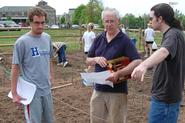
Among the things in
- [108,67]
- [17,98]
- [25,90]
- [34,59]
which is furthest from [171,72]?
[17,98]

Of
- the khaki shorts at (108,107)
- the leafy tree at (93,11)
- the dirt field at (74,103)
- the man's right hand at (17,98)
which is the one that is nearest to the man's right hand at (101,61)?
the khaki shorts at (108,107)

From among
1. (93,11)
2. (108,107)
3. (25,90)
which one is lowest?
(93,11)

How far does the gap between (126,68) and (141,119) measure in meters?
2.56

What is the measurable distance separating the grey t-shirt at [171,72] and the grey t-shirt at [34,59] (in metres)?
1.30

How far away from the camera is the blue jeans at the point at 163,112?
3293 millimetres

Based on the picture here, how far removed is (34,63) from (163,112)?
4.86 ft

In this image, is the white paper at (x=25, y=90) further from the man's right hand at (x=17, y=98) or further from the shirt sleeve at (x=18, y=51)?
the shirt sleeve at (x=18, y=51)

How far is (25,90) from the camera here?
4.13 meters

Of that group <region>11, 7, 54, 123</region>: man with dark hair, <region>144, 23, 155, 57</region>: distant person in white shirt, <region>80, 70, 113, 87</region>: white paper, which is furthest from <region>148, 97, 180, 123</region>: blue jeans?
<region>144, 23, 155, 57</region>: distant person in white shirt

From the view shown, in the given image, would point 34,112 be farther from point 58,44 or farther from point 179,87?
point 58,44

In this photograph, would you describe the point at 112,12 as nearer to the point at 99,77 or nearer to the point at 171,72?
the point at 99,77

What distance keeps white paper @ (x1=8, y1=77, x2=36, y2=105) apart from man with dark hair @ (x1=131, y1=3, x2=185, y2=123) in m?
1.34

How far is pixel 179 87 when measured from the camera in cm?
332

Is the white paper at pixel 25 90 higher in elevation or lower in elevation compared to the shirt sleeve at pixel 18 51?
A: lower
